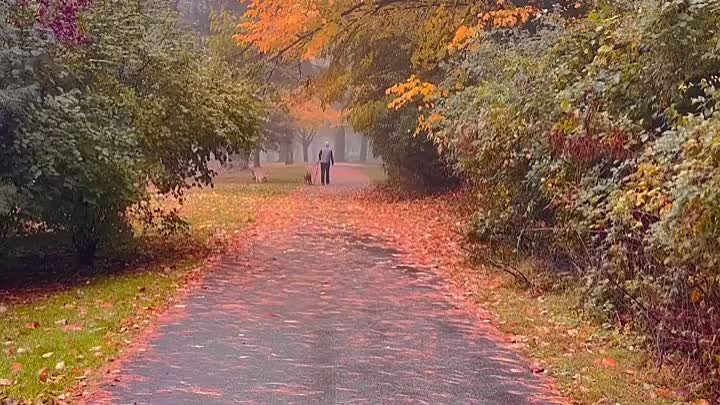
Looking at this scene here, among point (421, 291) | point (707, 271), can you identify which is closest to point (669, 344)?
point (707, 271)

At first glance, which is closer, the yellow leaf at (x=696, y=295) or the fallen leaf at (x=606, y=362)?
the yellow leaf at (x=696, y=295)

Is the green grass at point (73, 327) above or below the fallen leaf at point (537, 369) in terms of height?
above

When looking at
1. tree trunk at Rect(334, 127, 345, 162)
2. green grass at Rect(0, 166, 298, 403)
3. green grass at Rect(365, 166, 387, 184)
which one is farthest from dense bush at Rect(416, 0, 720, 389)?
tree trunk at Rect(334, 127, 345, 162)

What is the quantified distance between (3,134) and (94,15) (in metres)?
2.51

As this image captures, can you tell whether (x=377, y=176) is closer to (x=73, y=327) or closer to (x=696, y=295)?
(x=73, y=327)

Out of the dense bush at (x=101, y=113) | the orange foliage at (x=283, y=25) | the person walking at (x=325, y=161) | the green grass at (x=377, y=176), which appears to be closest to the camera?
the dense bush at (x=101, y=113)

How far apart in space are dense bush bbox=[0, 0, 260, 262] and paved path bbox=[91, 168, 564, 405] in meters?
2.09

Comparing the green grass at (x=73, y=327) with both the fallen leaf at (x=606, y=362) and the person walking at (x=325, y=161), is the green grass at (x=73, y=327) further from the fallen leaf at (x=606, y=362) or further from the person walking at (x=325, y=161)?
the person walking at (x=325, y=161)

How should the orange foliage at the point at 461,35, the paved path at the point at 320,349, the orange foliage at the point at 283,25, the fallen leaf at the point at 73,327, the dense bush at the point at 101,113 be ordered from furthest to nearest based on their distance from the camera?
the orange foliage at the point at 283,25
the orange foliage at the point at 461,35
the dense bush at the point at 101,113
the fallen leaf at the point at 73,327
the paved path at the point at 320,349

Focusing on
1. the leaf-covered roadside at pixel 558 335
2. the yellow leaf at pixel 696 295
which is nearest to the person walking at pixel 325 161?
the leaf-covered roadside at pixel 558 335

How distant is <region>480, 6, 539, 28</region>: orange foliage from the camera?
17.1m

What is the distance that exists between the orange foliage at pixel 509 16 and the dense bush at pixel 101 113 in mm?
5490

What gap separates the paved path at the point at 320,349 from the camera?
663 cm

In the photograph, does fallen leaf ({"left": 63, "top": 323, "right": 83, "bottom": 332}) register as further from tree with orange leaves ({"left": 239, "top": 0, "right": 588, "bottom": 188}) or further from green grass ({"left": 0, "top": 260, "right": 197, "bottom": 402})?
tree with orange leaves ({"left": 239, "top": 0, "right": 588, "bottom": 188})
